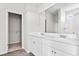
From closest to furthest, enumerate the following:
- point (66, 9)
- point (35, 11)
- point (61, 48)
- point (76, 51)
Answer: point (76, 51), point (61, 48), point (66, 9), point (35, 11)

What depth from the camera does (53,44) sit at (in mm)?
982

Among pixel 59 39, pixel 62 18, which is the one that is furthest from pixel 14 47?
pixel 62 18

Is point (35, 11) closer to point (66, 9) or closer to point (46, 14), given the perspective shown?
point (46, 14)

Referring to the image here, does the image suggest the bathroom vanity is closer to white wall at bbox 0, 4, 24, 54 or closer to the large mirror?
the large mirror

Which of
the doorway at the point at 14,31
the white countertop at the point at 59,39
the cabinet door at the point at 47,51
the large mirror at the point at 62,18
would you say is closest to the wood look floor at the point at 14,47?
the doorway at the point at 14,31

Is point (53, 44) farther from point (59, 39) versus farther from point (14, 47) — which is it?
point (14, 47)

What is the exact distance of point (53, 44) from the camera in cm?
98

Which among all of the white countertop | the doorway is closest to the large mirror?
the white countertop

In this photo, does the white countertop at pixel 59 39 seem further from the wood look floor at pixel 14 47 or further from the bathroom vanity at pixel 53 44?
the wood look floor at pixel 14 47

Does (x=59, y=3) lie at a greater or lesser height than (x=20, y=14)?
greater

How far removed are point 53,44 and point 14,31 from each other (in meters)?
0.67

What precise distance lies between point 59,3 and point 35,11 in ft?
1.32

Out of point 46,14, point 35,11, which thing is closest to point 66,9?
point 46,14

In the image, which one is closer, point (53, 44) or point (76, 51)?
point (76, 51)
